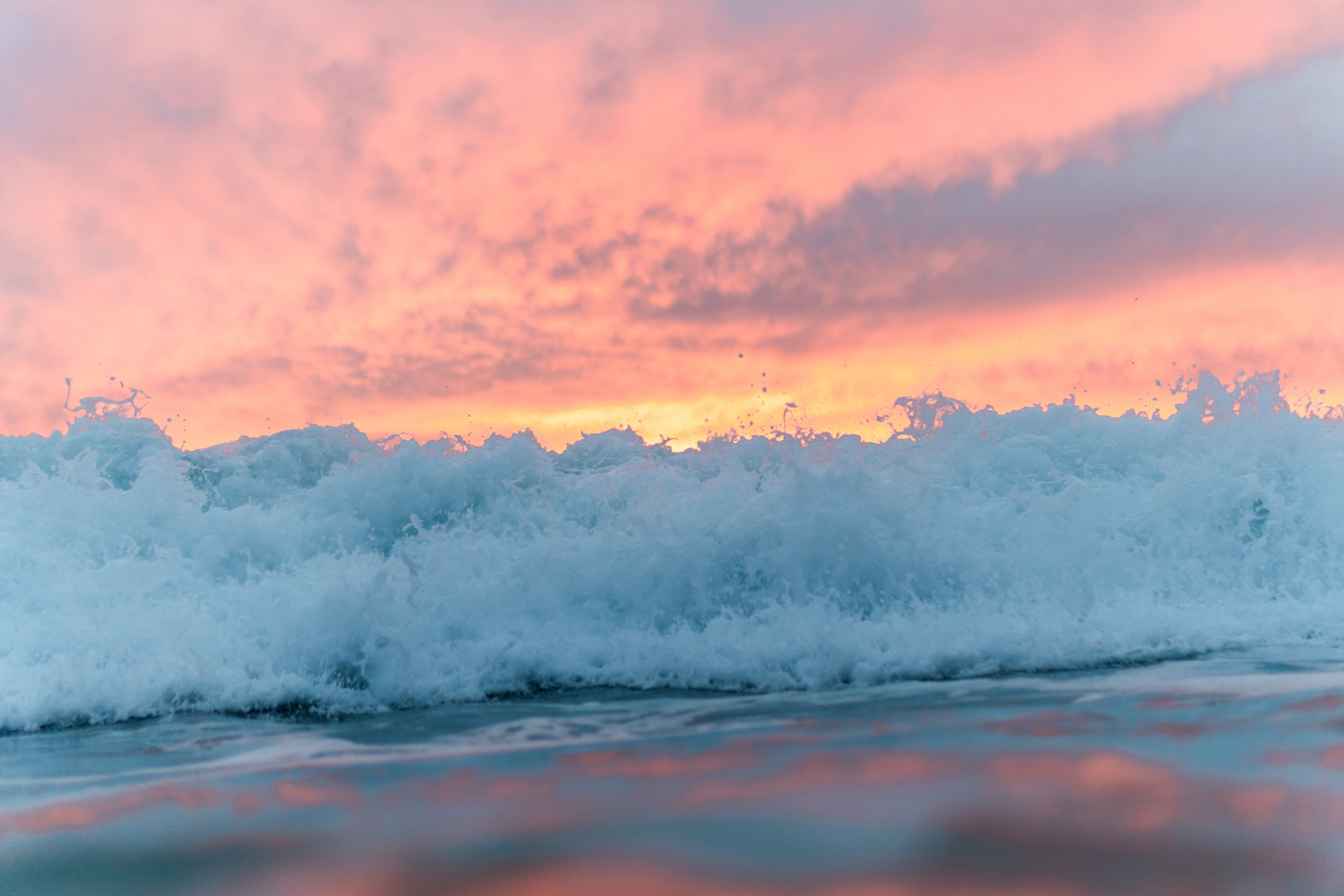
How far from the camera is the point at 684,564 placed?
655cm

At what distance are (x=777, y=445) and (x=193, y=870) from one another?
627 centimetres

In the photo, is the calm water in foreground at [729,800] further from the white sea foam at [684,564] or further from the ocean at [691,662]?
the white sea foam at [684,564]

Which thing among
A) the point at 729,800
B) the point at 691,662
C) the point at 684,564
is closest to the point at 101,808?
the point at 729,800

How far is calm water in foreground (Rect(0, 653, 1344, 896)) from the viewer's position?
7.20 feet

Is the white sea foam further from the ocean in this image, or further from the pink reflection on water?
the pink reflection on water

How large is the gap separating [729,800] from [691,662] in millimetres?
2622

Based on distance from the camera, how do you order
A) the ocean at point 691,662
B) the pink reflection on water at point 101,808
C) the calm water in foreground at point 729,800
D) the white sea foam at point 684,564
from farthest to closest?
the white sea foam at point 684,564, the pink reflection on water at point 101,808, the ocean at point 691,662, the calm water in foreground at point 729,800

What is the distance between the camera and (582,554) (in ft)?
21.6

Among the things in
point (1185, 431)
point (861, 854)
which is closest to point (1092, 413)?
point (1185, 431)

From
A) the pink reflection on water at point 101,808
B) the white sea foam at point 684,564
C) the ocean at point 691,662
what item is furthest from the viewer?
the white sea foam at point 684,564

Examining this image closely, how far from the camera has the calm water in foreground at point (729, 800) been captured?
220 centimetres

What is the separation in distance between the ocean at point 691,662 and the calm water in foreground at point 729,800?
0.06ft

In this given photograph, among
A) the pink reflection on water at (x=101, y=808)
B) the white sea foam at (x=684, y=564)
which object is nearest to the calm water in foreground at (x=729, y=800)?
the pink reflection on water at (x=101, y=808)

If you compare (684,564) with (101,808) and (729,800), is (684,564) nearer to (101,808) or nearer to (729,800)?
(729,800)
